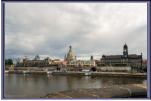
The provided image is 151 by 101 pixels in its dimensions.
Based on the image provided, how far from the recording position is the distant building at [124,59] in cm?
6538

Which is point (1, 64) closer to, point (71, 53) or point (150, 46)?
point (150, 46)

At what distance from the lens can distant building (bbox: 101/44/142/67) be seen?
65.4 m

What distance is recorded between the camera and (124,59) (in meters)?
68.6

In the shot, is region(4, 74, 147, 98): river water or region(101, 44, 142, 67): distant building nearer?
region(4, 74, 147, 98): river water

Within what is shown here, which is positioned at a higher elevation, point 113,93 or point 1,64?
point 1,64

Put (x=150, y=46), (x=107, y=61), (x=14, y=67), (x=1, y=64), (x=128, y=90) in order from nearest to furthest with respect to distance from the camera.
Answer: (x=1, y=64)
(x=150, y=46)
(x=128, y=90)
(x=107, y=61)
(x=14, y=67)

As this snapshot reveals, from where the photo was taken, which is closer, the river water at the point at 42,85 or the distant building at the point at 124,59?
the river water at the point at 42,85

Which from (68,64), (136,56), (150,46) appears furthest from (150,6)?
(68,64)

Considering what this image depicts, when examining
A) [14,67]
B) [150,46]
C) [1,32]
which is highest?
[1,32]

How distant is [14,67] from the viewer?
280ft

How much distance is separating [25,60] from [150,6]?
89441 mm

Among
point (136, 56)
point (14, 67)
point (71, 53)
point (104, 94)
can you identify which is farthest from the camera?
point (71, 53)

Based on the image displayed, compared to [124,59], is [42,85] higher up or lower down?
lower down

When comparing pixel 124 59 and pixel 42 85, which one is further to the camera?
pixel 124 59
